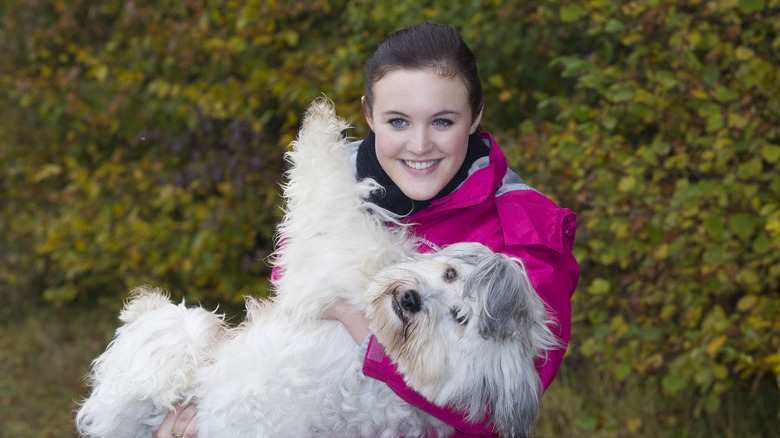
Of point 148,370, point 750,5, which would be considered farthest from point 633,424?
point 148,370

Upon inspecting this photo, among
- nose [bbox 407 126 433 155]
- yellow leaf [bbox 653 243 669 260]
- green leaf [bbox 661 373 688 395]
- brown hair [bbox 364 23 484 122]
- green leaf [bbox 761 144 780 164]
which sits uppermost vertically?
brown hair [bbox 364 23 484 122]

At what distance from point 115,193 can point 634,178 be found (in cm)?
501

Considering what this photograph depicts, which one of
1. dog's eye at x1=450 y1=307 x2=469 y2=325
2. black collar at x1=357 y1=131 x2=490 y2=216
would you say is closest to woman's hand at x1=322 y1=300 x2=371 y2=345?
dog's eye at x1=450 y1=307 x2=469 y2=325

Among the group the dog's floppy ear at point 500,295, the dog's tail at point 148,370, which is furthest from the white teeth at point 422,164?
the dog's tail at point 148,370

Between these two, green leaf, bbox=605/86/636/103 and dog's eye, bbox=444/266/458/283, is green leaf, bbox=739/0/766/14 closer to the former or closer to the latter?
green leaf, bbox=605/86/636/103

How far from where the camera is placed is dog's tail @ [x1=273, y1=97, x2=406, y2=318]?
7.81 ft

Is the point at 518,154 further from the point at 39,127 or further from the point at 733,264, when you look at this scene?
the point at 39,127

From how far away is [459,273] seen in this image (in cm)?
220

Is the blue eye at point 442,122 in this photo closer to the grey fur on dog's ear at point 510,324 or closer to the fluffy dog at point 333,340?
the fluffy dog at point 333,340

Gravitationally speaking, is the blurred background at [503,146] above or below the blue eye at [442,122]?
below

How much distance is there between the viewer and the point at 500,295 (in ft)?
6.70

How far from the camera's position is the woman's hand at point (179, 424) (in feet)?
7.93

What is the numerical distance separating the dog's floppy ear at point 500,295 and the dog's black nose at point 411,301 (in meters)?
0.15

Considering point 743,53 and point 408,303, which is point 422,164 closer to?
point 408,303
